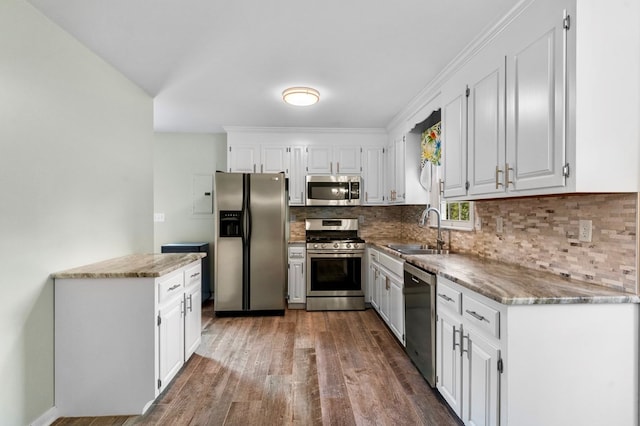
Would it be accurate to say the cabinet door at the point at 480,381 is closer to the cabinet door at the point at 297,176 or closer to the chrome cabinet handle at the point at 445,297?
the chrome cabinet handle at the point at 445,297

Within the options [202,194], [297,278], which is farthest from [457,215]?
[202,194]

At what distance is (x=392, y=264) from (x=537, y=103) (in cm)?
187

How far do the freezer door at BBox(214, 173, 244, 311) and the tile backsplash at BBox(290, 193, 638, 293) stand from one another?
2.44 metres

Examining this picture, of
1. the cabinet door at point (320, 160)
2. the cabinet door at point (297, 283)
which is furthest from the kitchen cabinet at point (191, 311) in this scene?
the cabinet door at point (320, 160)

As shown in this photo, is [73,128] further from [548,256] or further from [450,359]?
[548,256]

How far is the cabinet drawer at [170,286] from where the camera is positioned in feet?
6.81

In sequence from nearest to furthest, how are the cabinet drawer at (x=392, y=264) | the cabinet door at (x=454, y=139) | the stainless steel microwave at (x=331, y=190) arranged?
1. the cabinet door at (x=454, y=139)
2. the cabinet drawer at (x=392, y=264)
3. the stainless steel microwave at (x=331, y=190)

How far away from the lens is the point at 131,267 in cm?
213

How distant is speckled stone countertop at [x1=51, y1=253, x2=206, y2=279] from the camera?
1.93 metres

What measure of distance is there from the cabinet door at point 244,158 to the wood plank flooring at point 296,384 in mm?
2014

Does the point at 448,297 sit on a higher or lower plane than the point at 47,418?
higher

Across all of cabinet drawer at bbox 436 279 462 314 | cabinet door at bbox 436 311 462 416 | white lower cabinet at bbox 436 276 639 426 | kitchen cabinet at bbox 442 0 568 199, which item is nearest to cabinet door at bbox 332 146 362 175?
kitchen cabinet at bbox 442 0 568 199

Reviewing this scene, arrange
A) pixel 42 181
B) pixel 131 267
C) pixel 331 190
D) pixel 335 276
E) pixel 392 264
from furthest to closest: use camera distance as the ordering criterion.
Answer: pixel 331 190 → pixel 335 276 → pixel 392 264 → pixel 131 267 → pixel 42 181

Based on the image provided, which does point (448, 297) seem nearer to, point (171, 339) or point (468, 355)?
point (468, 355)
